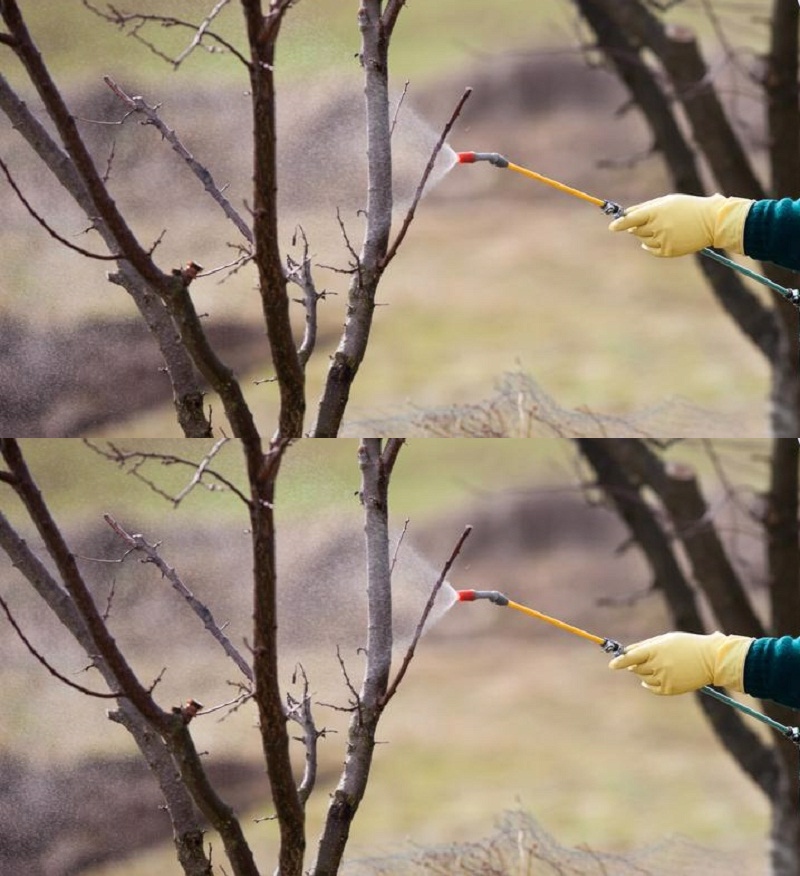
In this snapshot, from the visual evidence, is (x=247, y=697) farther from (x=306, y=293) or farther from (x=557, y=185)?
(x=557, y=185)

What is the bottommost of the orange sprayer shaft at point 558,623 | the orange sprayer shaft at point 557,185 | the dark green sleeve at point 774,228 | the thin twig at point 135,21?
the orange sprayer shaft at point 558,623

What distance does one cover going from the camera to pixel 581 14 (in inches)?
79.1

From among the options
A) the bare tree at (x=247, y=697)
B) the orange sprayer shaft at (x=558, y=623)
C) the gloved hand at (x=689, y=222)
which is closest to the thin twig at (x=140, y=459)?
the bare tree at (x=247, y=697)

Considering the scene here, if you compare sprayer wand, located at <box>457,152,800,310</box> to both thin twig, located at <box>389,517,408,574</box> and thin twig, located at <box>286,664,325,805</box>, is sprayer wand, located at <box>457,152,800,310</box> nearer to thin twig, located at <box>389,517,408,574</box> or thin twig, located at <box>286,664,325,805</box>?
thin twig, located at <box>389,517,408,574</box>

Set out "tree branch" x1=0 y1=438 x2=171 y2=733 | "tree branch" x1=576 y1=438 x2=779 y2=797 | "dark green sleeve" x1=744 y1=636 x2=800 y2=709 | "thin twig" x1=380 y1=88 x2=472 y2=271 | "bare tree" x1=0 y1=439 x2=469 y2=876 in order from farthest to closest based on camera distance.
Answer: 1. "tree branch" x1=576 y1=438 x2=779 y2=797
2. "thin twig" x1=380 y1=88 x2=472 y2=271
3. "dark green sleeve" x1=744 y1=636 x2=800 y2=709
4. "bare tree" x1=0 y1=439 x2=469 y2=876
5. "tree branch" x1=0 y1=438 x2=171 y2=733

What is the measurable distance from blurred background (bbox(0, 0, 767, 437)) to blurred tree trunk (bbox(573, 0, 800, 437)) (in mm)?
28

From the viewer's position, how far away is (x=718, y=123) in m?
2.04

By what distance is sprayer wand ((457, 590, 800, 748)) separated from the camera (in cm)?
183

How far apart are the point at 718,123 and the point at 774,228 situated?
29 centimetres

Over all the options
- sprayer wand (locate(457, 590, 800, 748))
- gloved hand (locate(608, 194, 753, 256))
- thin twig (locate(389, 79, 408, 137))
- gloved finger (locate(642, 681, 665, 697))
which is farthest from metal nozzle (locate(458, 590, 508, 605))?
thin twig (locate(389, 79, 408, 137))

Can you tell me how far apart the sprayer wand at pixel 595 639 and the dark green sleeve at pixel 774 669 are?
0.04 metres

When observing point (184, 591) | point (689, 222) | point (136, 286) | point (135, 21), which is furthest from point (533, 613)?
point (135, 21)

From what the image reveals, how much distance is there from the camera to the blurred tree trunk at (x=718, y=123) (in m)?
2.02

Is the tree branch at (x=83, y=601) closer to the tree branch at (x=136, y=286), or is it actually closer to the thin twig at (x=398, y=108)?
the tree branch at (x=136, y=286)
